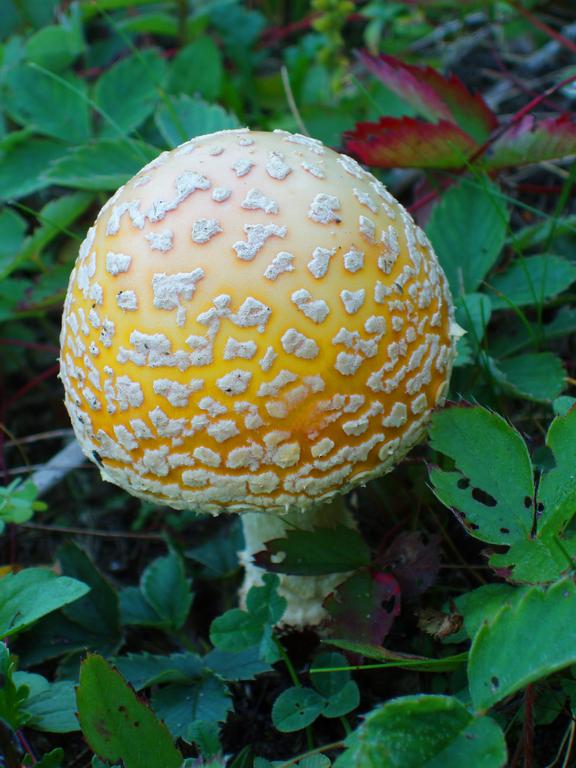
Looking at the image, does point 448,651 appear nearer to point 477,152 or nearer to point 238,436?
point 238,436

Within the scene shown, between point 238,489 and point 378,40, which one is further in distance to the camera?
point 378,40

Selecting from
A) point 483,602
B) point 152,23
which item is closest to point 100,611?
point 483,602

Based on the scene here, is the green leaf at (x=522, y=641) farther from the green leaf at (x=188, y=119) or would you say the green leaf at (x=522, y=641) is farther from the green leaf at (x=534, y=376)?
the green leaf at (x=188, y=119)

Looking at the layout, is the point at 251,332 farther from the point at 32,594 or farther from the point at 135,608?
the point at 135,608

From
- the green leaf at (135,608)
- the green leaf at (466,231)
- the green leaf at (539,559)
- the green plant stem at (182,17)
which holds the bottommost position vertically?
the green leaf at (135,608)

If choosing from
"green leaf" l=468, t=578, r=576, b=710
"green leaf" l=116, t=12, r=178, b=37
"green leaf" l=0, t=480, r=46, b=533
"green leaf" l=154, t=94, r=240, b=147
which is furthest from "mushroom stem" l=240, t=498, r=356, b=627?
"green leaf" l=116, t=12, r=178, b=37

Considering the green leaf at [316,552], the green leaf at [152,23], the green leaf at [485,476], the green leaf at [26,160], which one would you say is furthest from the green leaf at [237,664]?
the green leaf at [152,23]

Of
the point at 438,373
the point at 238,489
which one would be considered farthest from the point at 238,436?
the point at 438,373
